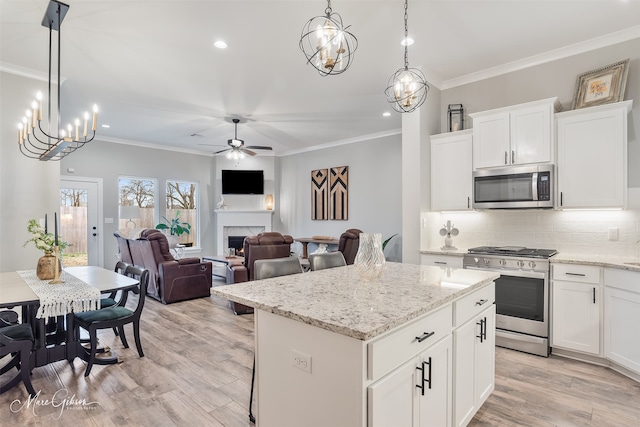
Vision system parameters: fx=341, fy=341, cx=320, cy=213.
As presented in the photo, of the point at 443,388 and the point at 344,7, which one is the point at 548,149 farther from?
the point at 443,388

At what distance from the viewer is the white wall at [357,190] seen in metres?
6.74

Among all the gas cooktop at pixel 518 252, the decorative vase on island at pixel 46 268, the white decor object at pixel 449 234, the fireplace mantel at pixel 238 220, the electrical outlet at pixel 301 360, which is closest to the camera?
the electrical outlet at pixel 301 360

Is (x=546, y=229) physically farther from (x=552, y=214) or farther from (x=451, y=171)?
(x=451, y=171)

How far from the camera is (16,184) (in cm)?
372

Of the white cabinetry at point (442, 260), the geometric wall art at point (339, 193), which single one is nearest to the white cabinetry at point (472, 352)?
the white cabinetry at point (442, 260)

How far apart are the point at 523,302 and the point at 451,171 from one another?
1567mm

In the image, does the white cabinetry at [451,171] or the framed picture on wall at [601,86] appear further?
the white cabinetry at [451,171]

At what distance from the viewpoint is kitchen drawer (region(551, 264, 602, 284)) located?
9.67 ft

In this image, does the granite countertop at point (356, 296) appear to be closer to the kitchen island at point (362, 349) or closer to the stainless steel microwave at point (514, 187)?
the kitchen island at point (362, 349)

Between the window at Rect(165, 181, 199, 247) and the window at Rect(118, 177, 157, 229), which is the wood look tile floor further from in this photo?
the window at Rect(165, 181, 199, 247)

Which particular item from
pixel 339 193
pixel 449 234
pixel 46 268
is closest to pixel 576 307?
pixel 449 234

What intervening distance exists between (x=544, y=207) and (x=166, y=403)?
145 inches

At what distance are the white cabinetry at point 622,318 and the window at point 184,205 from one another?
26.1ft

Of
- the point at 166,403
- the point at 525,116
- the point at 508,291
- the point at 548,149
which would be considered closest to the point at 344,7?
the point at 525,116
